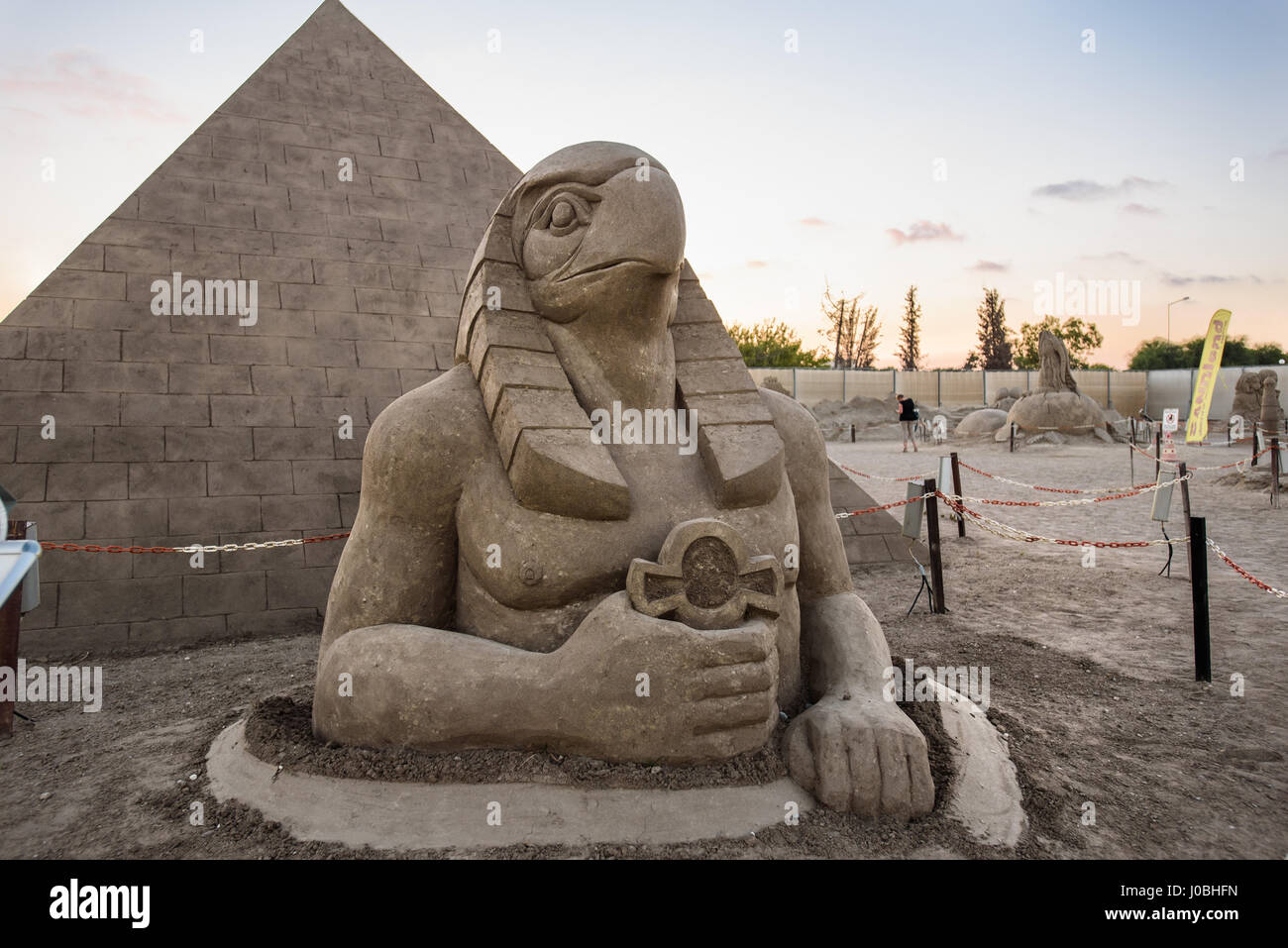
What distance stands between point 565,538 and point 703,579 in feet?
1.41

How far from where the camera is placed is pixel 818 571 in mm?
2885

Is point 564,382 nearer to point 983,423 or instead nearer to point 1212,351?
point 1212,351

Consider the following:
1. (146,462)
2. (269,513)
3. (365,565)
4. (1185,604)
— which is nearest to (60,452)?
(146,462)

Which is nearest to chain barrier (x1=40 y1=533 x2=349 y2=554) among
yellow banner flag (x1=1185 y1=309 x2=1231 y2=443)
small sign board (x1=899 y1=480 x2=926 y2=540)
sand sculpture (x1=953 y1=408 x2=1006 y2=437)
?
small sign board (x1=899 y1=480 x2=926 y2=540)

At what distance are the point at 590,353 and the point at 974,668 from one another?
2895mm

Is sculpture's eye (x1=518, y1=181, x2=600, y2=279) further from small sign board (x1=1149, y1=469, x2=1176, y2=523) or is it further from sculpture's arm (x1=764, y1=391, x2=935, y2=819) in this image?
small sign board (x1=1149, y1=469, x2=1176, y2=523)

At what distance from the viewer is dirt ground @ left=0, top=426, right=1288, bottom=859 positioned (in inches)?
87.8

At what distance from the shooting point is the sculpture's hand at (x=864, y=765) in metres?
2.20

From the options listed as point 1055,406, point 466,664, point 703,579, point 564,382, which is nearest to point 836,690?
point 703,579

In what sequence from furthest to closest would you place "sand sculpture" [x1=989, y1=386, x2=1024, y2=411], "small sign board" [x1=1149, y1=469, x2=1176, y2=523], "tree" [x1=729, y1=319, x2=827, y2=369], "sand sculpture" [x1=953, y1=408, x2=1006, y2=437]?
"tree" [x1=729, y1=319, x2=827, y2=369], "sand sculpture" [x1=989, y1=386, x2=1024, y2=411], "sand sculpture" [x1=953, y1=408, x2=1006, y2=437], "small sign board" [x1=1149, y1=469, x2=1176, y2=523]

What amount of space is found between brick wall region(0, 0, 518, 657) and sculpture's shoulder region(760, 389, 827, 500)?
372 centimetres

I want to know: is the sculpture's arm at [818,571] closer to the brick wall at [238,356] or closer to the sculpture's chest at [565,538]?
the sculpture's chest at [565,538]

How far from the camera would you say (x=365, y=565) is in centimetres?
251

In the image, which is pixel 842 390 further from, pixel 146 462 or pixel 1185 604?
pixel 146 462
